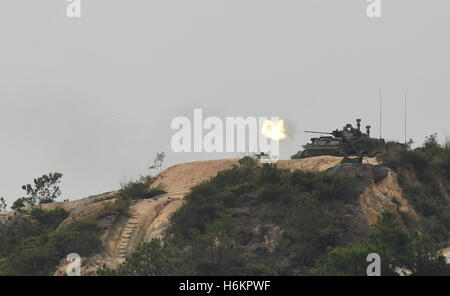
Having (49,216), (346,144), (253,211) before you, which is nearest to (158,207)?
(253,211)

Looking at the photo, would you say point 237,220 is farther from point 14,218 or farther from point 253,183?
point 14,218

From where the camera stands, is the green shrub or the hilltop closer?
the hilltop

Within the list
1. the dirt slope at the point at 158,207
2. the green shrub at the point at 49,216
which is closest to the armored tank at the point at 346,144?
the dirt slope at the point at 158,207

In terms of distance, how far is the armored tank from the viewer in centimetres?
6475

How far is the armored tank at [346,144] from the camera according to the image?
212ft

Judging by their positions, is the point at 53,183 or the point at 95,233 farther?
the point at 53,183

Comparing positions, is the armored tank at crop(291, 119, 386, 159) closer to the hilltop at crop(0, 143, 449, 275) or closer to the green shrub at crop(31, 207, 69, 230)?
the hilltop at crop(0, 143, 449, 275)

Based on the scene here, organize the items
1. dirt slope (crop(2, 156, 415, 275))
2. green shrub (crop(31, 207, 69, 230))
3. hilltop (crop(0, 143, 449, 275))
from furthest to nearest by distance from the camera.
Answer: green shrub (crop(31, 207, 69, 230)) < dirt slope (crop(2, 156, 415, 275)) < hilltop (crop(0, 143, 449, 275))

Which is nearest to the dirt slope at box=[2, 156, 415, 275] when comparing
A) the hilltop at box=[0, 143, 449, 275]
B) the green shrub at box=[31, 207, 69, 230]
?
the hilltop at box=[0, 143, 449, 275]

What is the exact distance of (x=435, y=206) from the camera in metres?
58.8

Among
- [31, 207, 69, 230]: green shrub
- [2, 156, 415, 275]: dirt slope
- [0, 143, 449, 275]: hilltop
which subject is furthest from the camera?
[31, 207, 69, 230]: green shrub

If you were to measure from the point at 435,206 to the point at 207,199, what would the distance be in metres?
14.3

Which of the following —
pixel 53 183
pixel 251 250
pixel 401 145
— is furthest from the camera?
pixel 53 183
